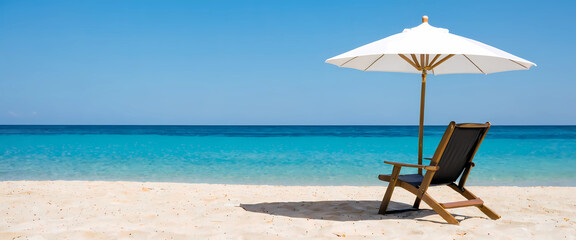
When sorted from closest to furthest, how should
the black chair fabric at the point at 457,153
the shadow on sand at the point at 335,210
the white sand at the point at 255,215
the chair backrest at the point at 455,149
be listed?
the white sand at the point at 255,215
the chair backrest at the point at 455,149
the black chair fabric at the point at 457,153
the shadow on sand at the point at 335,210

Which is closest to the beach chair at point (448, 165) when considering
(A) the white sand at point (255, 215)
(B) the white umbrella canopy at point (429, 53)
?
(A) the white sand at point (255, 215)

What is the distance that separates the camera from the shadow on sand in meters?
4.04

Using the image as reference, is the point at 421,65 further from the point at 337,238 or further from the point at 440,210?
the point at 337,238

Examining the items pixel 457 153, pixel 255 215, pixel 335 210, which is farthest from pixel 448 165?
pixel 255 215

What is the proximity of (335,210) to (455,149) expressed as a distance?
4.41 ft

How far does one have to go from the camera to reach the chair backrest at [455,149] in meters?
3.54

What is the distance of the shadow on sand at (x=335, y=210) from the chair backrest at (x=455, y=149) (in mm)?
454

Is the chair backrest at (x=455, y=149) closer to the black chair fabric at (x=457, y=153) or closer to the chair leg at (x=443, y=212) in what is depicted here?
the black chair fabric at (x=457, y=153)

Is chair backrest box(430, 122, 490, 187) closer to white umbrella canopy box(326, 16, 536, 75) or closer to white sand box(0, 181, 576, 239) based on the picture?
white sand box(0, 181, 576, 239)

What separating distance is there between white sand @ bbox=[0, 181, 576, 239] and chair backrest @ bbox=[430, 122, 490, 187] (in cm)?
43

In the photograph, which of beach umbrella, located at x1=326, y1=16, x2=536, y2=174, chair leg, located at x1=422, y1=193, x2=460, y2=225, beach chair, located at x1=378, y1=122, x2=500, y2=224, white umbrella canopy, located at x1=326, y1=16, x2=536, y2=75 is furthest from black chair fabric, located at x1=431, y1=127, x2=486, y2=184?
white umbrella canopy, located at x1=326, y1=16, x2=536, y2=75

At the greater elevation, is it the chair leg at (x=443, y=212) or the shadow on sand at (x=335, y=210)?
the chair leg at (x=443, y=212)

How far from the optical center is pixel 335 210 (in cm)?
440

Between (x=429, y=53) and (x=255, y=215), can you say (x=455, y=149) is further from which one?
(x=255, y=215)
